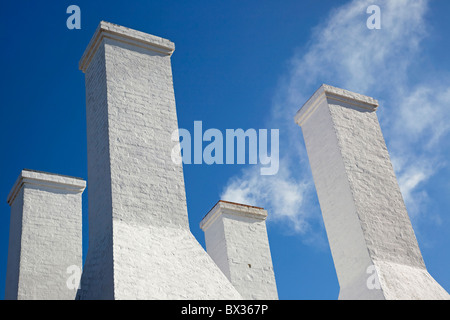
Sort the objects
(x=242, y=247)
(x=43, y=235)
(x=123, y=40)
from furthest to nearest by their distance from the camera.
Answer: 1. (x=242, y=247)
2. (x=43, y=235)
3. (x=123, y=40)

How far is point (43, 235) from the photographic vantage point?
11000 mm

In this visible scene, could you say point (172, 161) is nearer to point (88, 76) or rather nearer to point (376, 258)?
point (88, 76)

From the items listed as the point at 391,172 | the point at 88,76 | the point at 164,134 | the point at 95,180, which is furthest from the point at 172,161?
the point at 391,172

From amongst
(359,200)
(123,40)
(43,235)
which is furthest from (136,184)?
(359,200)

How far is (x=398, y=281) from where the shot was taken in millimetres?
9203

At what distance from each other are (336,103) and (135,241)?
5410mm

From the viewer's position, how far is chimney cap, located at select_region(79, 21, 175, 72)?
31.3 ft

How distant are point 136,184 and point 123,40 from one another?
2.78 metres

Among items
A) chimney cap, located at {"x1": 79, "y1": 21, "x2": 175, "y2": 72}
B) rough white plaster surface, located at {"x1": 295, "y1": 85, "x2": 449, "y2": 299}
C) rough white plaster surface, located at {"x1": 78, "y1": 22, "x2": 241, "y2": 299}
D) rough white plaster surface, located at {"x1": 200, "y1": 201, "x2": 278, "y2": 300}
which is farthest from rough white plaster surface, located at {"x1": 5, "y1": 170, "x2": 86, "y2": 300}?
rough white plaster surface, located at {"x1": 295, "y1": 85, "x2": 449, "y2": 299}

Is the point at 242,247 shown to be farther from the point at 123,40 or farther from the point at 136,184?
the point at 123,40

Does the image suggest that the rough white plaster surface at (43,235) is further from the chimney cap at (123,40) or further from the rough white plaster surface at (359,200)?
the rough white plaster surface at (359,200)

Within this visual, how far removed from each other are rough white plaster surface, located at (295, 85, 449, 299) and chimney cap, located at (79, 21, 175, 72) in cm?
327

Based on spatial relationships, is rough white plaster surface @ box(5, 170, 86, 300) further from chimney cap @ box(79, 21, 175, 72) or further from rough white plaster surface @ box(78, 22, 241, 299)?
chimney cap @ box(79, 21, 175, 72)

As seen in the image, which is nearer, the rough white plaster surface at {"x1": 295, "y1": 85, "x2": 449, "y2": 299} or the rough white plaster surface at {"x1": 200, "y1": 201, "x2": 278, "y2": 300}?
the rough white plaster surface at {"x1": 295, "y1": 85, "x2": 449, "y2": 299}
